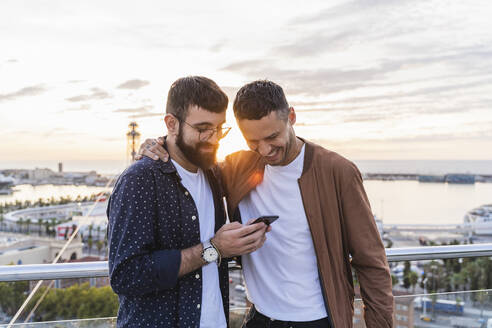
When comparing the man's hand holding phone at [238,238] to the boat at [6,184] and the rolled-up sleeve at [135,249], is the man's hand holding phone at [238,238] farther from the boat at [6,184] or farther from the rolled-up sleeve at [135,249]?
the boat at [6,184]

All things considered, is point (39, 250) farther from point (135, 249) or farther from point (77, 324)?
point (135, 249)

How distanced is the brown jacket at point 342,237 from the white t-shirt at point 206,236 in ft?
1.23

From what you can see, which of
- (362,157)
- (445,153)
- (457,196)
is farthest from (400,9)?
(457,196)

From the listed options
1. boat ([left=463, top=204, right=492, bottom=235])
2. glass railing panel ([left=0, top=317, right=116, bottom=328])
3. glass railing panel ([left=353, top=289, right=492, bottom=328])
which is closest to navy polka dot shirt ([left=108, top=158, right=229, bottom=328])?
glass railing panel ([left=0, top=317, right=116, bottom=328])

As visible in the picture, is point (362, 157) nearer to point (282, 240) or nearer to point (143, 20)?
point (143, 20)

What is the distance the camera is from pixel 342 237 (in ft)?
5.18

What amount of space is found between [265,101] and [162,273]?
2.39ft

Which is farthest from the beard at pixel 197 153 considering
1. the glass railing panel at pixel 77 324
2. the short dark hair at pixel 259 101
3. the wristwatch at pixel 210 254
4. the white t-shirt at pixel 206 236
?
the glass railing panel at pixel 77 324

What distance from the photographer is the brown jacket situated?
1508 millimetres

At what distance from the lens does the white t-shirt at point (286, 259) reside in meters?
1.52

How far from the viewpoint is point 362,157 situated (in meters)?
49.8

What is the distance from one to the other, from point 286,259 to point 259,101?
624mm

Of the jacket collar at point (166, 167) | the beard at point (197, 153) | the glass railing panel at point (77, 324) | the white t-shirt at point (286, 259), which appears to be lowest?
the glass railing panel at point (77, 324)

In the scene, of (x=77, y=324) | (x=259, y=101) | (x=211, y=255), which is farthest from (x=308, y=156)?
(x=77, y=324)
